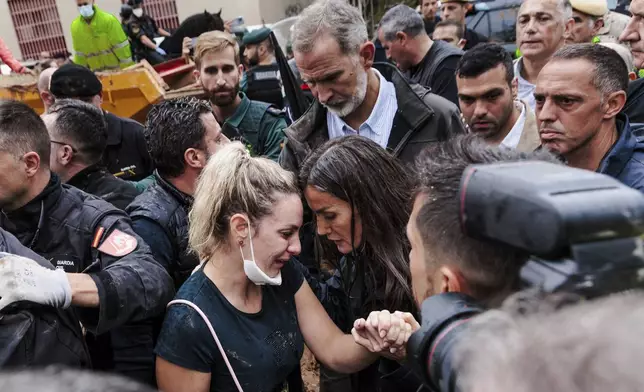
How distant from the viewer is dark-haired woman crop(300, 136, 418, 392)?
2311 mm

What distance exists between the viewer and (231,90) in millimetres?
4320

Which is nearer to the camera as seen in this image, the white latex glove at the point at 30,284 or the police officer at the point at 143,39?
the white latex glove at the point at 30,284

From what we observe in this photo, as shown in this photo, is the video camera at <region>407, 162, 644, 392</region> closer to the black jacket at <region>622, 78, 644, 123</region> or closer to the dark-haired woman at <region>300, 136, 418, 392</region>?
the dark-haired woman at <region>300, 136, 418, 392</region>

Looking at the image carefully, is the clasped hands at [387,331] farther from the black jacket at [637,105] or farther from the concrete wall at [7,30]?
the concrete wall at [7,30]

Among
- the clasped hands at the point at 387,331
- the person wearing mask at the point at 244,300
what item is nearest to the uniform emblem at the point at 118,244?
the person wearing mask at the point at 244,300

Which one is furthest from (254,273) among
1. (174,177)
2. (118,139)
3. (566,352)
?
(118,139)

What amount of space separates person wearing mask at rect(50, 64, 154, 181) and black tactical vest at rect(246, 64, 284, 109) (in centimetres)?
178

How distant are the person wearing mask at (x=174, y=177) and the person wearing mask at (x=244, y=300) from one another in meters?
0.30

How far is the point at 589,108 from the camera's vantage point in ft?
7.86

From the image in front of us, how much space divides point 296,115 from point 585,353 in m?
3.91

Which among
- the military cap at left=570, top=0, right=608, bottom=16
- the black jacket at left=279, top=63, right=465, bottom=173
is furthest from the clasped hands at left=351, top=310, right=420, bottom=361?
the military cap at left=570, top=0, right=608, bottom=16

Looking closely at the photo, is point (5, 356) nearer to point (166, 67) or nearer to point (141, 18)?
point (166, 67)

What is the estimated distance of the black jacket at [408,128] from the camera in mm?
3012

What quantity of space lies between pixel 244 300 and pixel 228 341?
0.61ft
